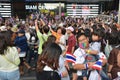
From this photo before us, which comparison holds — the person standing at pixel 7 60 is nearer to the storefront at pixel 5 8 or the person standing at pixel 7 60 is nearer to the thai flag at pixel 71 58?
the thai flag at pixel 71 58

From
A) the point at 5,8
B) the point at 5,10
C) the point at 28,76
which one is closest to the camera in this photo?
the point at 28,76

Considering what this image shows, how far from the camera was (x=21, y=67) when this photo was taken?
1216cm

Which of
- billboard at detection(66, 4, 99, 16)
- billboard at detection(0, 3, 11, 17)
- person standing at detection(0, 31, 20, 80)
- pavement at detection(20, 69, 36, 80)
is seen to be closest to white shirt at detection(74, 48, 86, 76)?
person standing at detection(0, 31, 20, 80)

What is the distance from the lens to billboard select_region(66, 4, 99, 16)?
25359mm

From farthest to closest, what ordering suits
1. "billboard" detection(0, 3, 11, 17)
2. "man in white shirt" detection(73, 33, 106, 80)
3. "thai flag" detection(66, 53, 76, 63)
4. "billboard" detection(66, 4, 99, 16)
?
"billboard" detection(66, 4, 99, 16) < "billboard" detection(0, 3, 11, 17) < "thai flag" detection(66, 53, 76, 63) < "man in white shirt" detection(73, 33, 106, 80)

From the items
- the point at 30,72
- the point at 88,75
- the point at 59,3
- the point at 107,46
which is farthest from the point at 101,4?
the point at 88,75

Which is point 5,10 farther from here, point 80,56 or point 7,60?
point 7,60

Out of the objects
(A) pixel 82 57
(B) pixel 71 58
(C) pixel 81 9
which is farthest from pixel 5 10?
(A) pixel 82 57

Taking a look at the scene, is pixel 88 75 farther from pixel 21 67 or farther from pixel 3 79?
pixel 21 67

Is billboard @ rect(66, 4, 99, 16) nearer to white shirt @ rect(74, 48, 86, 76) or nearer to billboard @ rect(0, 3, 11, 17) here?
billboard @ rect(0, 3, 11, 17)

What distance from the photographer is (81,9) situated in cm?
2547

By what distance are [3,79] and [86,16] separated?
62.6ft

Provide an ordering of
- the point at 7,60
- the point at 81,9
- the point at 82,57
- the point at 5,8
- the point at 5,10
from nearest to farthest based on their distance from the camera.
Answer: the point at 7,60
the point at 82,57
the point at 5,10
the point at 5,8
the point at 81,9

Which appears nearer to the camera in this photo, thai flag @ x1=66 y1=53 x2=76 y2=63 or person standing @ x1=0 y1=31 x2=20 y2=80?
person standing @ x1=0 y1=31 x2=20 y2=80
